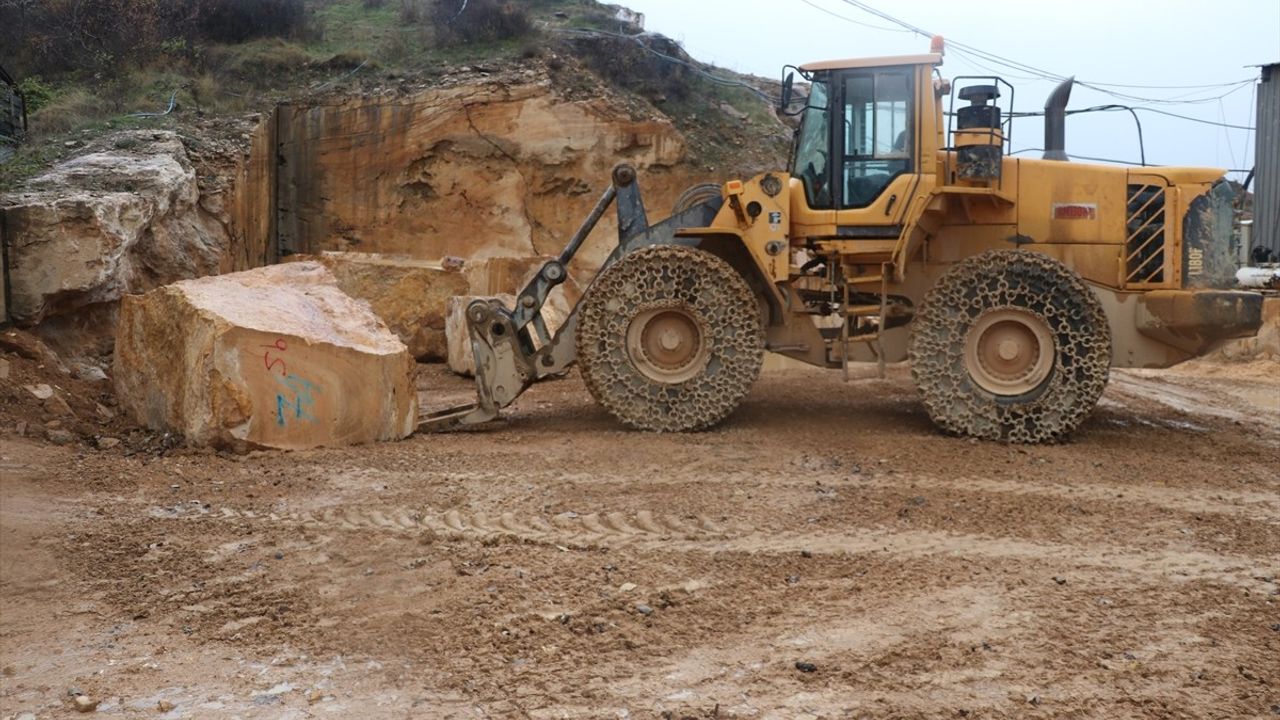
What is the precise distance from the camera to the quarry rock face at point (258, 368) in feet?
25.7

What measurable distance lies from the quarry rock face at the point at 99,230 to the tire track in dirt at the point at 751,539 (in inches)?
155

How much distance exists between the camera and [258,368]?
25.8 feet

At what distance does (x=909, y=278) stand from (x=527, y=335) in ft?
10.5

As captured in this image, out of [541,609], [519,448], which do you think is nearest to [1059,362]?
[519,448]

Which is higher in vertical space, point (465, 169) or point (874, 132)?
point (465, 169)

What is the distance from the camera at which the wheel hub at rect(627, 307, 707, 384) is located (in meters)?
9.34

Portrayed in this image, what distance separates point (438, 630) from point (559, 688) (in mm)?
767

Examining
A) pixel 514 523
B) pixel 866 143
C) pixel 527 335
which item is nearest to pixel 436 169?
pixel 527 335

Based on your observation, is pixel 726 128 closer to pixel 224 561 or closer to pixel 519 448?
pixel 519 448

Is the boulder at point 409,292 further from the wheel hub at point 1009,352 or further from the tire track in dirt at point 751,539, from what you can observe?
the tire track in dirt at point 751,539

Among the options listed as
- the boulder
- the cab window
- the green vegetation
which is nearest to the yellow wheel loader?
the cab window

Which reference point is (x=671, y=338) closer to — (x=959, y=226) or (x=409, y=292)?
(x=959, y=226)

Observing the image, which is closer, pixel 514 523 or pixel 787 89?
pixel 514 523

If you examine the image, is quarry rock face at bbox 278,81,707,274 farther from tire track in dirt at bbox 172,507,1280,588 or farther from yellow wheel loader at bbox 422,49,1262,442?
tire track in dirt at bbox 172,507,1280,588
